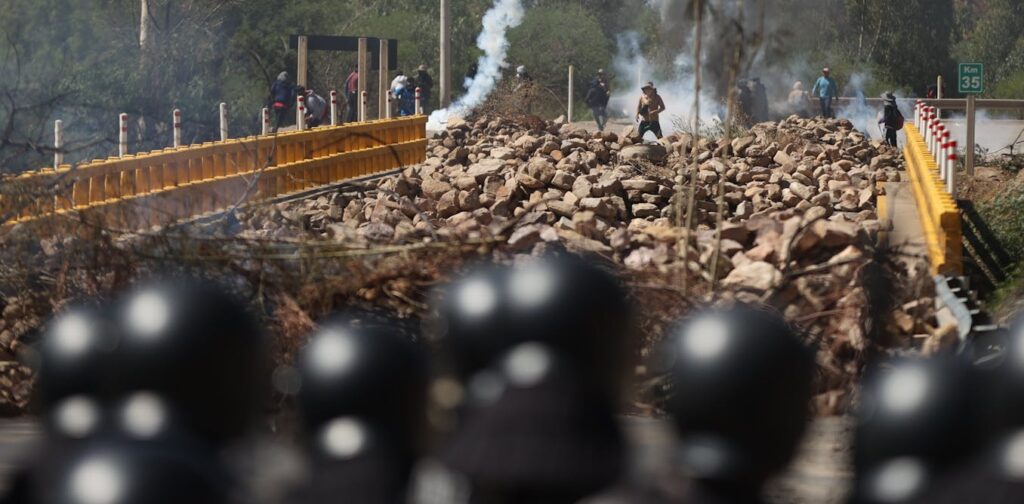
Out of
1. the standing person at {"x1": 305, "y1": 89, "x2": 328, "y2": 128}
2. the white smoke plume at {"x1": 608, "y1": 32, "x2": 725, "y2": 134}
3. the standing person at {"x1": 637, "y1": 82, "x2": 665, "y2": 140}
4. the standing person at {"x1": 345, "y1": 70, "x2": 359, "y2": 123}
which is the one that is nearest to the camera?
the standing person at {"x1": 305, "y1": 89, "x2": 328, "y2": 128}

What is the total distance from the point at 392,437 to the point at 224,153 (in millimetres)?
14789

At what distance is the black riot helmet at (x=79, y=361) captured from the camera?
334cm

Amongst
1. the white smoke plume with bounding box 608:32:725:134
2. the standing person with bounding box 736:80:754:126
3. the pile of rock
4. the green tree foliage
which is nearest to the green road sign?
the pile of rock

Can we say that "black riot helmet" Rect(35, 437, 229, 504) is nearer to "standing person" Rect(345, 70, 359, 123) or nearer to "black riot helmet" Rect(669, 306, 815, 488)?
"black riot helmet" Rect(669, 306, 815, 488)

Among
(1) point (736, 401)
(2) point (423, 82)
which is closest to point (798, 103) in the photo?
(2) point (423, 82)

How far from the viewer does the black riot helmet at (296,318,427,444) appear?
3012mm

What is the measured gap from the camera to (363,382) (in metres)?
3.03

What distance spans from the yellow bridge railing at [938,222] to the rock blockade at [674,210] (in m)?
0.40

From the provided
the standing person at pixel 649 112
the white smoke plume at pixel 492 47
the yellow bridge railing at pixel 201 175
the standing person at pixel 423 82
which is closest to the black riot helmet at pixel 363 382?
the yellow bridge railing at pixel 201 175

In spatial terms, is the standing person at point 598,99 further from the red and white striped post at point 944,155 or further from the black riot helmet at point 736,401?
the black riot helmet at point 736,401

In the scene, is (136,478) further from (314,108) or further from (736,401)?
(314,108)

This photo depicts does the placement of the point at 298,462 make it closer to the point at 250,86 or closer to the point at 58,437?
the point at 58,437

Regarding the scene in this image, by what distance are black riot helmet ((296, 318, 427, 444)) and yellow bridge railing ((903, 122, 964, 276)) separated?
518 centimetres

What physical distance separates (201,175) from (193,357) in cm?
1400
